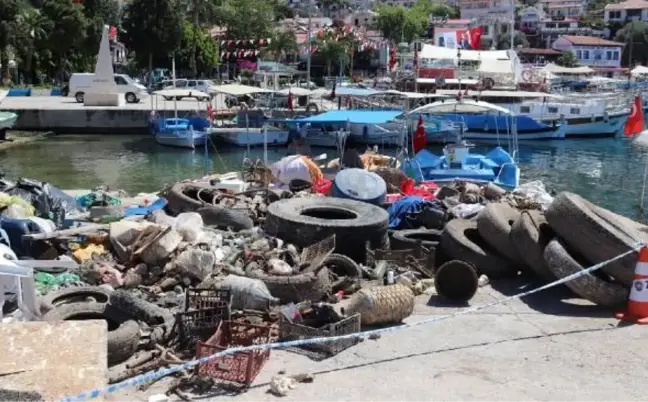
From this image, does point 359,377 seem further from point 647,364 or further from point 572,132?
point 572,132

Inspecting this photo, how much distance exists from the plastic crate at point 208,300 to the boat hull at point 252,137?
29.3 m

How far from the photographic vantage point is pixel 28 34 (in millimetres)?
56031

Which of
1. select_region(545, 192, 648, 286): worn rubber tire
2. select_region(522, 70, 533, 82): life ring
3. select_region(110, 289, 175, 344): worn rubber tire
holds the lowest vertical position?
select_region(110, 289, 175, 344): worn rubber tire

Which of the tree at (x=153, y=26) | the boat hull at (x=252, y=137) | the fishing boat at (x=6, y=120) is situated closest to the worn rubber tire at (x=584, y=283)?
the boat hull at (x=252, y=137)

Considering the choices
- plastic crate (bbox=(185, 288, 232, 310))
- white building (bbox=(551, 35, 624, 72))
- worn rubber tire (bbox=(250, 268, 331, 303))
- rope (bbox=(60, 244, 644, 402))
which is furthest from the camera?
white building (bbox=(551, 35, 624, 72))

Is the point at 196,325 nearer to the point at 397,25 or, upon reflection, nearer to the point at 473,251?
the point at 473,251

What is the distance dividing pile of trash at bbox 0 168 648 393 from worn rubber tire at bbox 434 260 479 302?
0.04 ft

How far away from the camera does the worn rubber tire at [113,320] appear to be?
6.73 meters

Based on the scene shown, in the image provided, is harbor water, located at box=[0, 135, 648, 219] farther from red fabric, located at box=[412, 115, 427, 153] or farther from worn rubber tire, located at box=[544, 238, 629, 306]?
worn rubber tire, located at box=[544, 238, 629, 306]

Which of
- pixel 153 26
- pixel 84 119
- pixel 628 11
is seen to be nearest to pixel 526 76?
pixel 153 26

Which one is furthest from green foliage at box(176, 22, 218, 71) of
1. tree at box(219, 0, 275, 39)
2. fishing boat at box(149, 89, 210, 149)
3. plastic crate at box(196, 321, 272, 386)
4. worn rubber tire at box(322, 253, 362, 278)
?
plastic crate at box(196, 321, 272, 386)

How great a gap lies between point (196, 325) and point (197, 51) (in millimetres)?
67152

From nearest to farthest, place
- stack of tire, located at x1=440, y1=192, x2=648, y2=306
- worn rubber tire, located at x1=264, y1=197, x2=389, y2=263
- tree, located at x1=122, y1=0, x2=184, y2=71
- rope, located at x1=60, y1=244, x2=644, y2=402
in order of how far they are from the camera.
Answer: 1. rope, located at x1=60, y1=244, x2=644, y2=402
2. stack of tire, located at x1=440, y1=192, x2=648, y2=306
3. worn rubber tire, located at x1=264, y1=197, x2=389, y2=263
4. tree, located at x1=122, y1=0, x2=184, y2=71

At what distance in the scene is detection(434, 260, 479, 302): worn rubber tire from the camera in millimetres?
8625
